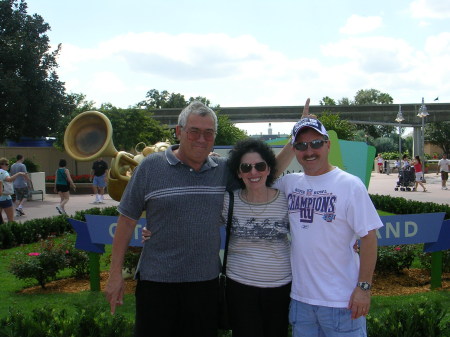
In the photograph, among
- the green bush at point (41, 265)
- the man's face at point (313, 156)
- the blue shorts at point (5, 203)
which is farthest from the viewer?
the blue shorts at point (5, 203)

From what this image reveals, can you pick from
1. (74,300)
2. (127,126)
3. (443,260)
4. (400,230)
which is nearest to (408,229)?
(400,230)

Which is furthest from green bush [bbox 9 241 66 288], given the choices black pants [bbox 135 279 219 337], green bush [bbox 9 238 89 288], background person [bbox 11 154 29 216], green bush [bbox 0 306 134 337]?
background person [bbox 11 154 29 216]

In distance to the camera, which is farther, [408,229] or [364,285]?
[408,229]

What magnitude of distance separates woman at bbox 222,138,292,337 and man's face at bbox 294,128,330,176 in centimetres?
27

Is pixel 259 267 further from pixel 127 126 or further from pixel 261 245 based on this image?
pixel 127 126

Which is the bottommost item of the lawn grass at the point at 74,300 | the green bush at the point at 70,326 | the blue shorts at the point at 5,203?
the lawn grass at the point at 74,300

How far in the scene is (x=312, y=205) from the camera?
Result: 2639mm

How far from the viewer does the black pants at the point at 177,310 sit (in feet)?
9.27

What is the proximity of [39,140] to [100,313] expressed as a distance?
25580 mm

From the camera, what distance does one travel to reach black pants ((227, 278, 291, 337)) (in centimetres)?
277

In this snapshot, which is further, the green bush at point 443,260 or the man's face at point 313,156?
the green bush at point 443,260

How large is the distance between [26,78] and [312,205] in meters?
22.5

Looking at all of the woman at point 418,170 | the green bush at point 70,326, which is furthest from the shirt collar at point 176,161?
the woman at point 418,170

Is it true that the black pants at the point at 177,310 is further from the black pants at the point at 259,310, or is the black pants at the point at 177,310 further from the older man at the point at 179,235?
the black pants at the point at 259,310
